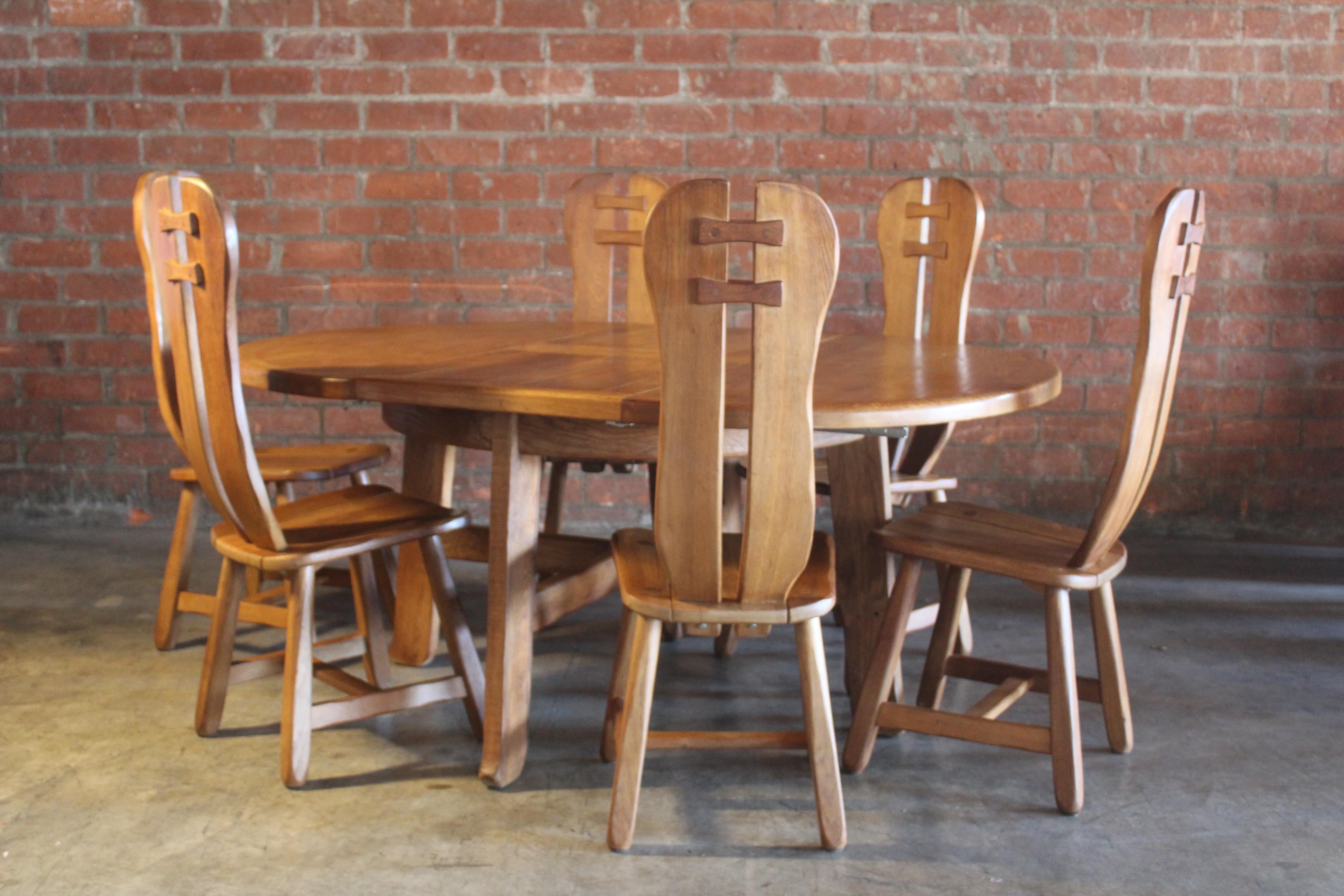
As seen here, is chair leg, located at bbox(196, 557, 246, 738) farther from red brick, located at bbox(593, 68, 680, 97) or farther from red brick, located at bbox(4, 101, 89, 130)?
red brick, located at bbox(4, 101, 89, 130)

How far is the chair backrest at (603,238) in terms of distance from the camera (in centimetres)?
370

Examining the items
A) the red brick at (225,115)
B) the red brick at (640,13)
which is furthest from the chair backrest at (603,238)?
the red brick at (225,115)

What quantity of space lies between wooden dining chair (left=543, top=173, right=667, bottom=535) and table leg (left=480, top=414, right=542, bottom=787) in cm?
117

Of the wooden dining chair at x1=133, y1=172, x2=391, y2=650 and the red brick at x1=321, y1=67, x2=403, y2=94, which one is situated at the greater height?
the red brick at x1=321, y1=67, x2=403, y2=94

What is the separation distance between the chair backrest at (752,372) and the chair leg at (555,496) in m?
1.60

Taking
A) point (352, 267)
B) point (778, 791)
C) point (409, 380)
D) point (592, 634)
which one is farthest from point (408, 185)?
point (778, 791)

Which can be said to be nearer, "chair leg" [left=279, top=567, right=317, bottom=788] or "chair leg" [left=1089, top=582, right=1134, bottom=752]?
"chair leg" [left=279, top=567, right=317, bottom=788]

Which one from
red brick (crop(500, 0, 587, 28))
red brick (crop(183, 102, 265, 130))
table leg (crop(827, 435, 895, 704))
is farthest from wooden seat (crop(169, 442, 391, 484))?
red brick (crop(500, 0, 587, 28))

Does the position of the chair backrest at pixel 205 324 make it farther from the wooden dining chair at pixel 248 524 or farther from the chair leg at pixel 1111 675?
the chair leg at pixel 1111 675

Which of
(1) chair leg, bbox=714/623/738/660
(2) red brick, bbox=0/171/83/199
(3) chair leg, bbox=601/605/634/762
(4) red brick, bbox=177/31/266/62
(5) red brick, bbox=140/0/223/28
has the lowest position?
(1) chair leg, bbox=714/623/738/660

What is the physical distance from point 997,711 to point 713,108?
8.10 ft

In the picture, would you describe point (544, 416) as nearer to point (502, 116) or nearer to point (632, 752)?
point (632, 752)

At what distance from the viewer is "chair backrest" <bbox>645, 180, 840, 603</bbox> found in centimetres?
192

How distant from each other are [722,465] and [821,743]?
0.53m
